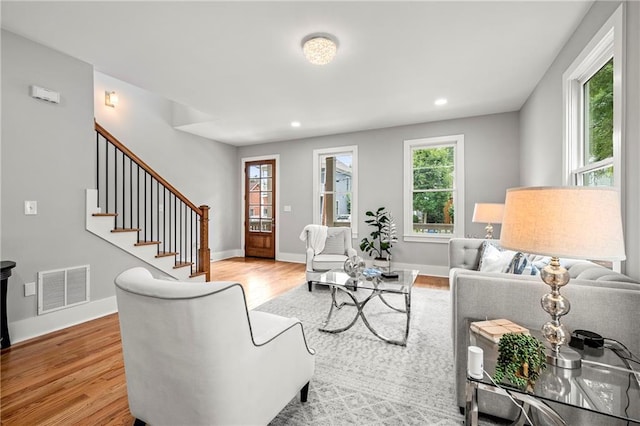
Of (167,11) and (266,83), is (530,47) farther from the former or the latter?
(167,11)

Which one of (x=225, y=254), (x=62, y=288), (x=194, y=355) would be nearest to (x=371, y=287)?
(x=194, y=355)

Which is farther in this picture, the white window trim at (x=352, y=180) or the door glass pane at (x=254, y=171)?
the door glass pane at (x=254, y=171)

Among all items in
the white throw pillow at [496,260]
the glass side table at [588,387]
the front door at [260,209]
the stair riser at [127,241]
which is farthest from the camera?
the front door at [260,209]

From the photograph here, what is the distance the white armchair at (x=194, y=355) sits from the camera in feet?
3.47

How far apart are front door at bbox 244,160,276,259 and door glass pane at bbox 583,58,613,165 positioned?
519 cm

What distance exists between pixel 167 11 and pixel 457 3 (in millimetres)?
2143

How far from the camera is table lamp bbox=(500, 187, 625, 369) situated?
1.06m

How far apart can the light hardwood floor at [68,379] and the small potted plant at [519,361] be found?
1844 mm

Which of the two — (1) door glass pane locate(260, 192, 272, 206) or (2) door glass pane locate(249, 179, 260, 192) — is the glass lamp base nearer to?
(1) door glass pane locate(260, 192, 272, 206)

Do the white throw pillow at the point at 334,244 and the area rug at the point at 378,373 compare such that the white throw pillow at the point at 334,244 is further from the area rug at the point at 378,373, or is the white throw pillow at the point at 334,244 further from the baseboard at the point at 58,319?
the baseboard at the point at 58,319

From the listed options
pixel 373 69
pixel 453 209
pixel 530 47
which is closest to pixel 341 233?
pixel 453 209

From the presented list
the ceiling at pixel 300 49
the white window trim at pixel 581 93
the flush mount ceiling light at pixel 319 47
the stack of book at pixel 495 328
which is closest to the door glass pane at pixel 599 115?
the white window trim at pixel 581 93

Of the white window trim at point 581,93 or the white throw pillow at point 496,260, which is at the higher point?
the white window trim at point 581,93

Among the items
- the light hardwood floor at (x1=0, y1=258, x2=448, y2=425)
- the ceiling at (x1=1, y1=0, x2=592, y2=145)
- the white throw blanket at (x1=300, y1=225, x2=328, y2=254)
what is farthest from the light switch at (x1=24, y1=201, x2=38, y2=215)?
the white throw blanket at (x1=300, y1=225, x2=328, y2=254)
